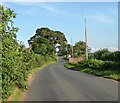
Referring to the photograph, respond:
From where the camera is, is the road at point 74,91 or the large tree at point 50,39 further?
the large tree at point 50,39

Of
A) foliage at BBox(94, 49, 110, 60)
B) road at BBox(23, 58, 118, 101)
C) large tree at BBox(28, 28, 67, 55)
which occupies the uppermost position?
large tree at BBox(28, 28, 67, 55)

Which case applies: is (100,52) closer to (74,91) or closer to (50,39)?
Answer: (74,91)

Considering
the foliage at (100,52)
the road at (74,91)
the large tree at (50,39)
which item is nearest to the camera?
the road at (74,91)

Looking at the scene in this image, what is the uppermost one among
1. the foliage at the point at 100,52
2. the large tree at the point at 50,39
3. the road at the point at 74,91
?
the large tree at the point at 50,39

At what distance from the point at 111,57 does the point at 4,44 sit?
29758 mm

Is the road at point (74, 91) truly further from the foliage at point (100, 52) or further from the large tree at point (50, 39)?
the large tree at point (50, 39)

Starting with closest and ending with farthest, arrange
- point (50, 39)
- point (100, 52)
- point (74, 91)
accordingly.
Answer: point (74, 91)
point (100, 52)
point (50, 39)

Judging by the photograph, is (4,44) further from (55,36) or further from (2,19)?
(55,36)

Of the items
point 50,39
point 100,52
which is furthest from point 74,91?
point 50,39

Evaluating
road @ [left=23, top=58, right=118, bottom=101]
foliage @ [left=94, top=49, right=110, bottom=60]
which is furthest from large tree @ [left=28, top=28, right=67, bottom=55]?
road @ [left=23, top=58, right=118, bottom=101]

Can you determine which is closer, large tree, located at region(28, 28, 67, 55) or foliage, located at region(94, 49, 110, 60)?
foliage, located at region(94, 49, 110, 60)

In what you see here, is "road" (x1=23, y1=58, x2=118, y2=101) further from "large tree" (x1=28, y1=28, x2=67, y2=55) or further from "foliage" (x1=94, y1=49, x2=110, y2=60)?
"large tree" (x1=28, y1=28, x2=67, y2=55)

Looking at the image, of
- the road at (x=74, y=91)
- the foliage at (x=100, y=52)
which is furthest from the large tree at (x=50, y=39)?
the road at (x=74, y=91)

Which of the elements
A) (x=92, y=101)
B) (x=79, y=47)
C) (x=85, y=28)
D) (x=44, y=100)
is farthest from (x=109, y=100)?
(x=79, y=47)
